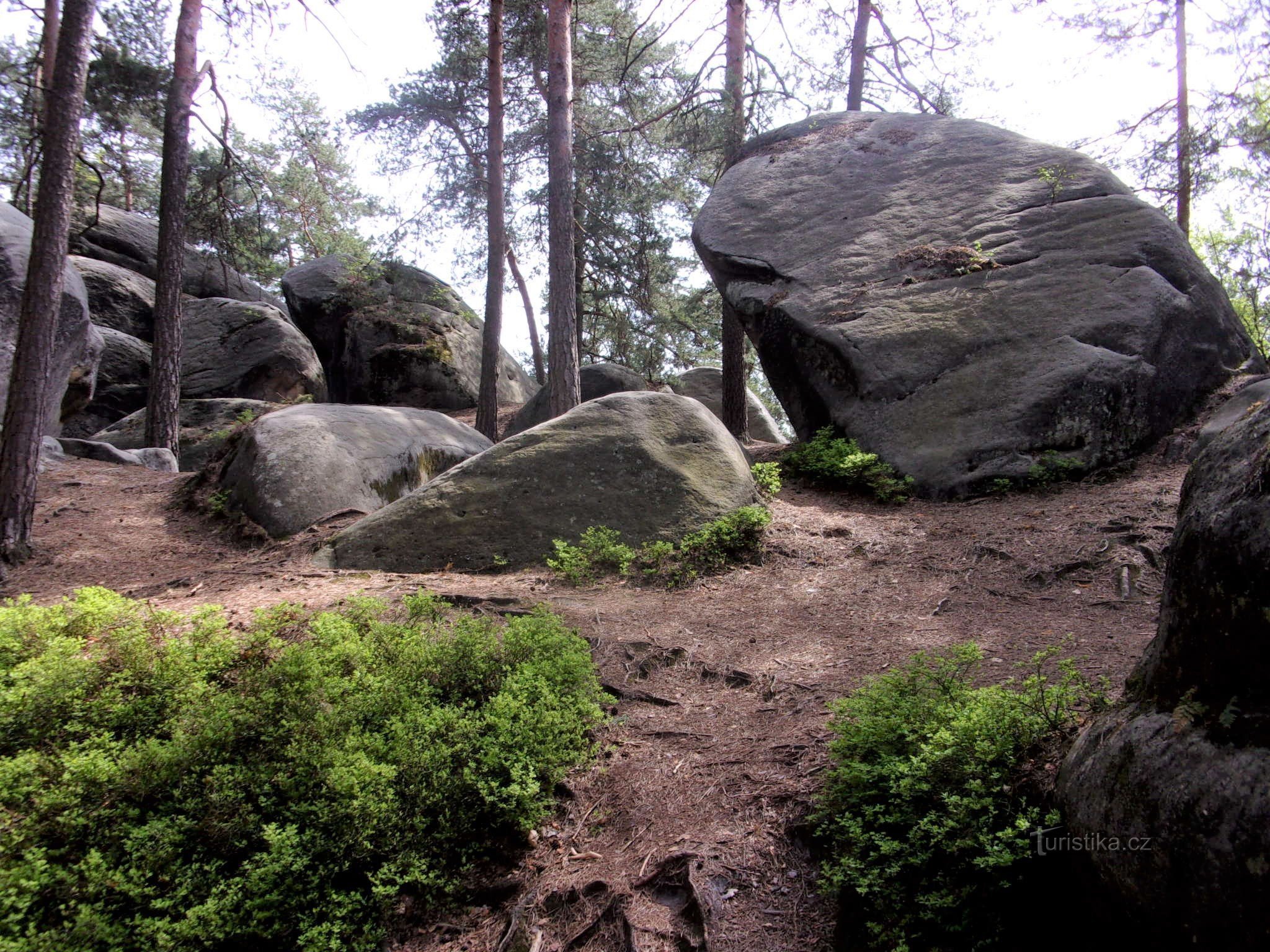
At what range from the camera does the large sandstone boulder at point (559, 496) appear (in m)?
6.98

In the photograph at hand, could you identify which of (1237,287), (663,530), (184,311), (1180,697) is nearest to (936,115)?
(1237,287)

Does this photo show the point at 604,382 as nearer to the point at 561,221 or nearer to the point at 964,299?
the point at 561,221

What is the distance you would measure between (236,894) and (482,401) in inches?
490

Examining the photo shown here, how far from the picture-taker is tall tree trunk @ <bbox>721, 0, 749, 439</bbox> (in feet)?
39.5

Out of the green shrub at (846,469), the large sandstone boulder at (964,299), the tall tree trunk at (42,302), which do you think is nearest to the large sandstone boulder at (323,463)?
the tall tree trunk at (42,302)

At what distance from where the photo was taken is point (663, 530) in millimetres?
7082

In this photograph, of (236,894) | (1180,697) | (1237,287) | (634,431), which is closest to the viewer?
(1180,697)

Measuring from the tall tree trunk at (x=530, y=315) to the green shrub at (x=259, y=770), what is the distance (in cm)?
1682

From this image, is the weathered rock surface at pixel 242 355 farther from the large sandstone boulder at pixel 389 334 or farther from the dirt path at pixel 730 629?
the dirt path at pixel 730 629

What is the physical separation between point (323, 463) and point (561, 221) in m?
5.15

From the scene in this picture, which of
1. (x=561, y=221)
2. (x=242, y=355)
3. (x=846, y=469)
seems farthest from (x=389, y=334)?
(x=846, y=469)

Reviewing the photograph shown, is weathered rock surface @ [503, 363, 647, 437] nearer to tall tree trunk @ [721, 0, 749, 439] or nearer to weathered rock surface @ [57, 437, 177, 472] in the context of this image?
tall tree trunk @ [721, 0, 749, 439]

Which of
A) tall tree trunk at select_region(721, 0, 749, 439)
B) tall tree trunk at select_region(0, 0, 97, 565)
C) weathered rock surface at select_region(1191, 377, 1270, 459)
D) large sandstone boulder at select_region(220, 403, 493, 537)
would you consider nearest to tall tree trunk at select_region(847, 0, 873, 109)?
tall tree trunk at select_region(721, 0, 749, 439)

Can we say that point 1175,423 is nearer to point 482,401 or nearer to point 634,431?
point 634,431
